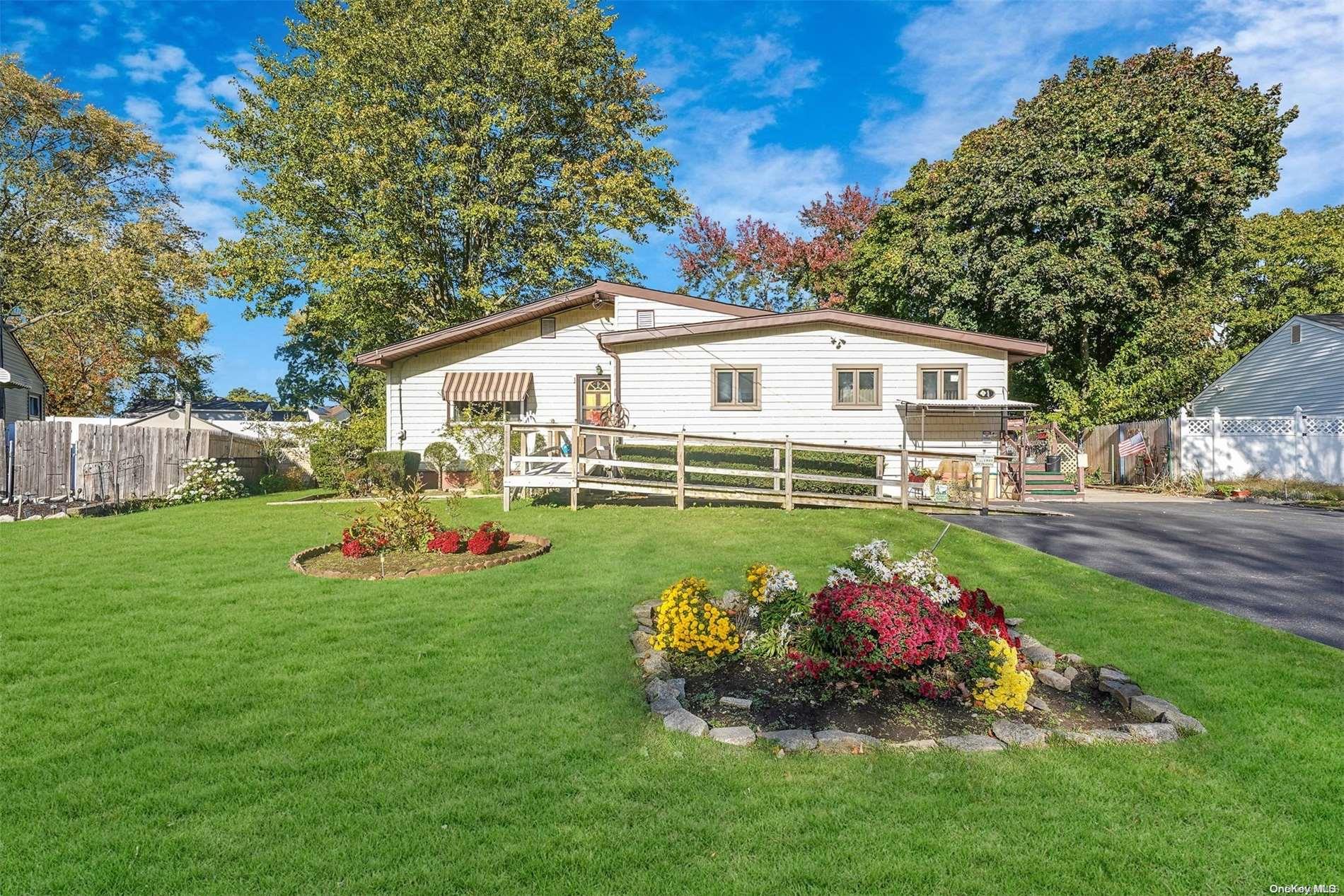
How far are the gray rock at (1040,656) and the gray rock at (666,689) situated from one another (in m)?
2.18

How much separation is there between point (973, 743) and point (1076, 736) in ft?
1.74

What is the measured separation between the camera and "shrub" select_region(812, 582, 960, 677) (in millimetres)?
3617

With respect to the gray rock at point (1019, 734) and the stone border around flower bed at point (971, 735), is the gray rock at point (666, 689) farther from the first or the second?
A: the gray rock at point (1019, 734)

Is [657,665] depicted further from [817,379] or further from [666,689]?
[817,379]

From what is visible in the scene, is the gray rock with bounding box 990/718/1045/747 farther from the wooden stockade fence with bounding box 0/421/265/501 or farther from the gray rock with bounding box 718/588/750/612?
the wooden stockade fence with bounding box 0/421/265/501

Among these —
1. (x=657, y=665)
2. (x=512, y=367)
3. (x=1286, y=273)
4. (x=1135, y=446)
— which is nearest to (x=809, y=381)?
(x=512, y=367)

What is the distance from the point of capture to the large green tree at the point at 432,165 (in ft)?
67.2

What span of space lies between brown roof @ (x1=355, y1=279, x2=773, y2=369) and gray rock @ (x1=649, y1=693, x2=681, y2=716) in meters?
13.0

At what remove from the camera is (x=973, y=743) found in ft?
10.3

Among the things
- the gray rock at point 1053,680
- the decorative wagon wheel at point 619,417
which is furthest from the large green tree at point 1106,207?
the gray rock at point 1053,680

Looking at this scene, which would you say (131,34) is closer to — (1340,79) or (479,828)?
(479,828)

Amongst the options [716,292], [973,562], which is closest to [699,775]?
[973,562]

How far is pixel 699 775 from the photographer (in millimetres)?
2865

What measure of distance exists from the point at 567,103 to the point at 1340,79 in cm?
2101
